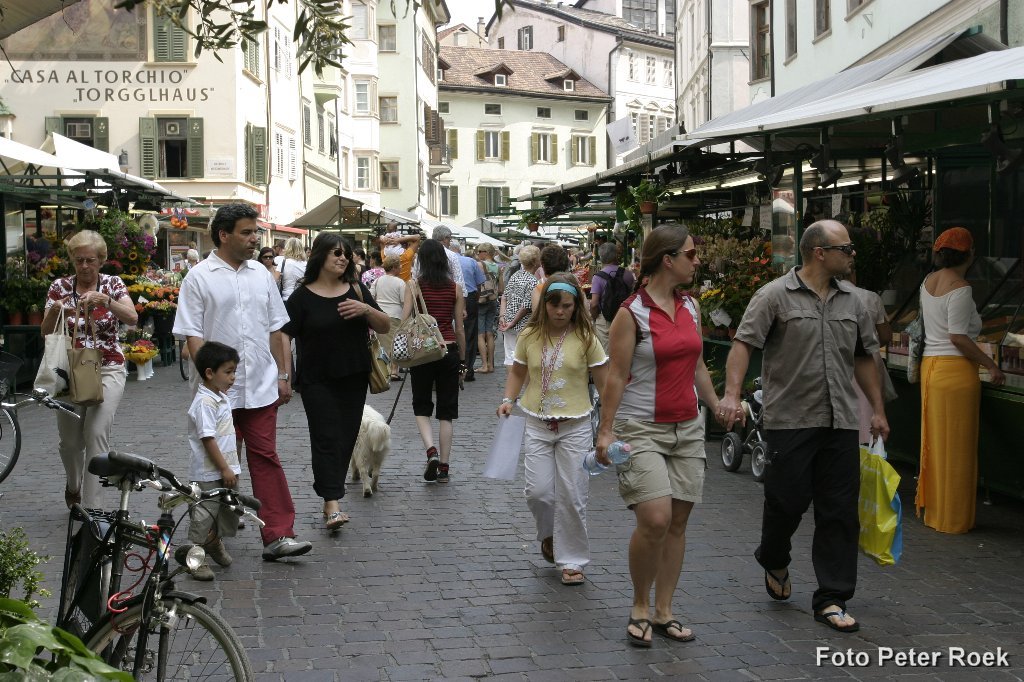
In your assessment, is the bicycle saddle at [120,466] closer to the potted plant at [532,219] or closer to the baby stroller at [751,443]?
the baby stroller at [751,443]

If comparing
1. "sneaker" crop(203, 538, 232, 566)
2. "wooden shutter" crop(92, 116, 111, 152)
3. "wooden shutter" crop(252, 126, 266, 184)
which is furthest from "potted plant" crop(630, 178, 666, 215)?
"wooden shutter" crop(252, 126, 266, 184)

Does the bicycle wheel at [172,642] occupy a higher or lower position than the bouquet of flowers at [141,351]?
lower

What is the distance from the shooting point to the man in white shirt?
738cm

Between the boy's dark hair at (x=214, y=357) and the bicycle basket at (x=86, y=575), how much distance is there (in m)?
2.76

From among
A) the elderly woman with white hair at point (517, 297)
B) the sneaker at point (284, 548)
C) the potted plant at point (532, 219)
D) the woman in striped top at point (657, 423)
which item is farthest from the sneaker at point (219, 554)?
the potted plant at point (532, 219)

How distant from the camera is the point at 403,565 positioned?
24.4 ft

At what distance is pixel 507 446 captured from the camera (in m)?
7.58

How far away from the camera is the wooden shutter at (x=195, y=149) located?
35688mm

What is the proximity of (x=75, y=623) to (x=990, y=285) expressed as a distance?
876cm

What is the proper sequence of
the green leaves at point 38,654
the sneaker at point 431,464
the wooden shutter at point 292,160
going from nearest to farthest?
the green leaves at point 38,654 → the sneaker at point 431,464 → the wooden shutter at point 292,160

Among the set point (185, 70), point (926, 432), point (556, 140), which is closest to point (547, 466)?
point (926, 432)

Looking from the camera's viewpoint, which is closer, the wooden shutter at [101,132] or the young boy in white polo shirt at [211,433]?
the young boy in white polo shirt at [211,433]

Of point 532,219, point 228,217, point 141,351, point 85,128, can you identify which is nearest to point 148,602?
point 228,217

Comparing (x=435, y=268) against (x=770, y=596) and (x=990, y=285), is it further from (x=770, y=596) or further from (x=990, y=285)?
(x=770, y=596)
